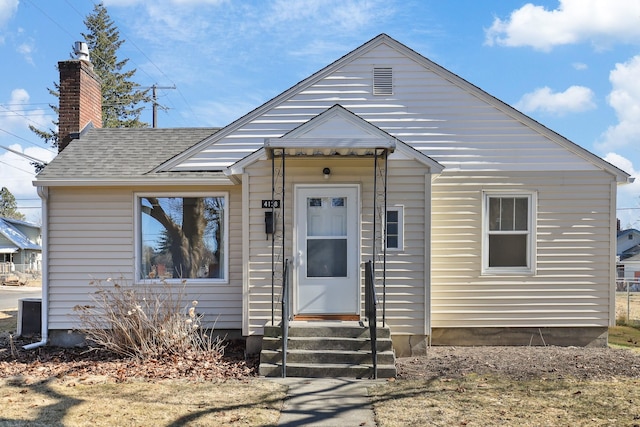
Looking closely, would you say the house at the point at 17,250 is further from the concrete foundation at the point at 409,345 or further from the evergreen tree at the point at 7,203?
the concrete foundation at the point at 409,345

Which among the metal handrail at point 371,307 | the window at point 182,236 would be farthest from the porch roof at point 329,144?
the window at point 182,236

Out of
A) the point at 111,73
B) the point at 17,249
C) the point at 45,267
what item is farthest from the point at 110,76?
the point at 45,267

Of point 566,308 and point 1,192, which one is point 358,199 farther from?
point 1,192

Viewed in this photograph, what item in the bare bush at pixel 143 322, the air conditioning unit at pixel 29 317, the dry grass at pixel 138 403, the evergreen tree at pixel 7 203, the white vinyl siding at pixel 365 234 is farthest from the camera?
the evergreen tree at pixel 7 203

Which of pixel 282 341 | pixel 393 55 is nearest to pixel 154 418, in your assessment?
pixel 282 341

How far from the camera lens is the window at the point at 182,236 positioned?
360 inches

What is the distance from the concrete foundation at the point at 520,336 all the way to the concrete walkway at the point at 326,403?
2.84 meters

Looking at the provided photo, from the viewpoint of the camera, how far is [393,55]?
30.1 ft

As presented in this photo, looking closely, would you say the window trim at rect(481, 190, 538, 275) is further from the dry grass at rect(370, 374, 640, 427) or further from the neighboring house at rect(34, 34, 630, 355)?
the dry grass at rect(370, 374, 640, 427)

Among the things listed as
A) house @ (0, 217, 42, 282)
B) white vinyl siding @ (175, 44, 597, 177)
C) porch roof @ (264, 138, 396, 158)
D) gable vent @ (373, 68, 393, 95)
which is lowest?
house @ (0, 217, 42, 282)

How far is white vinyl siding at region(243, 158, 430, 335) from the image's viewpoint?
7.89m

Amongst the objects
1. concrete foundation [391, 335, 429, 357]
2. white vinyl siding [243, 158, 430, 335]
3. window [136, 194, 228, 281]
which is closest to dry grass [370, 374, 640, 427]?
concrete foundation [391, 335, 429, 357]

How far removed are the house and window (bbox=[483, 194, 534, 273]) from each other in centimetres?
4100

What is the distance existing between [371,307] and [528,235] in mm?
3667
